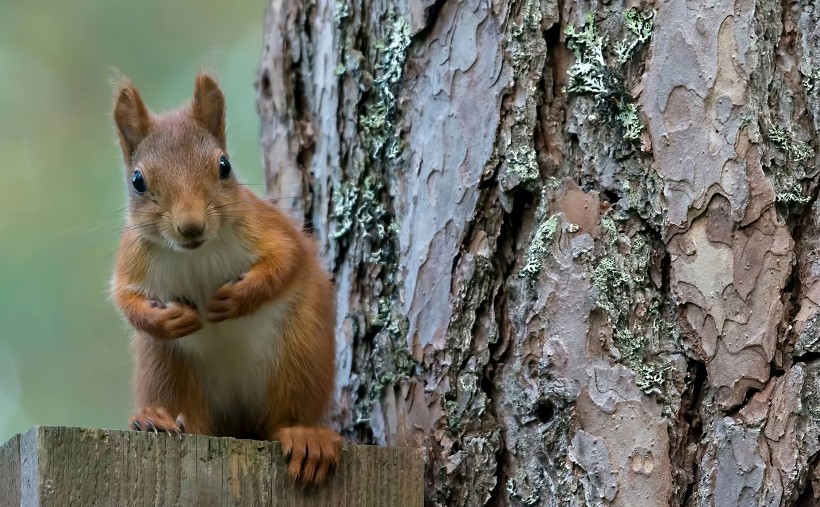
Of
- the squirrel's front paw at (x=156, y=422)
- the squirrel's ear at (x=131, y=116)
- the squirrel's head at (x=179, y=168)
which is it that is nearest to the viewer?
the squirrel's front paw at (x=156, y=422)

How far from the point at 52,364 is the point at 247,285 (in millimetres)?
3828

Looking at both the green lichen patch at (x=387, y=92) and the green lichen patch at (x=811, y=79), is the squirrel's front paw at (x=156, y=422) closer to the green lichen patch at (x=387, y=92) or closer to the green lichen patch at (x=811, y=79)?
the green lichen patch at (x=387, y=92)

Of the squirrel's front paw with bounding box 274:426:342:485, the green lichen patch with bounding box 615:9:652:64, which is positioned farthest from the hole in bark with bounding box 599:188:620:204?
the squirrel's front paw with bounding box 274:426:342:485

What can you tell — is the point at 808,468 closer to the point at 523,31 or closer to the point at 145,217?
the point at 523,31

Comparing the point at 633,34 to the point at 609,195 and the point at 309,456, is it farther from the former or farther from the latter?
the point at 309,456

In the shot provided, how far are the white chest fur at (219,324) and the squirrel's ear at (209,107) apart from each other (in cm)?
38

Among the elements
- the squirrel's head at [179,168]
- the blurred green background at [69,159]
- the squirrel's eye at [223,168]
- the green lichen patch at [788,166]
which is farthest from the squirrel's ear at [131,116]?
the blurred green background at [69,159]

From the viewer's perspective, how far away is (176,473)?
1907 mm

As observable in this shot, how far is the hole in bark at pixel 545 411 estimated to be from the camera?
217 cm

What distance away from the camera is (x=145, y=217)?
96.5 inches

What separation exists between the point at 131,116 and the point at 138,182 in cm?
26

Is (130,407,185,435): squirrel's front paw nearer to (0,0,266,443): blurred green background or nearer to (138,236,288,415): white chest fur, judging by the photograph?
(138,236,288,415): white chest fur

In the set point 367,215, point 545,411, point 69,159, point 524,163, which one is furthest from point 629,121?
point 69,159

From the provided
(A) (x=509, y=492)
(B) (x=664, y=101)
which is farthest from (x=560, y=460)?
(B) (x=664, y=101)
